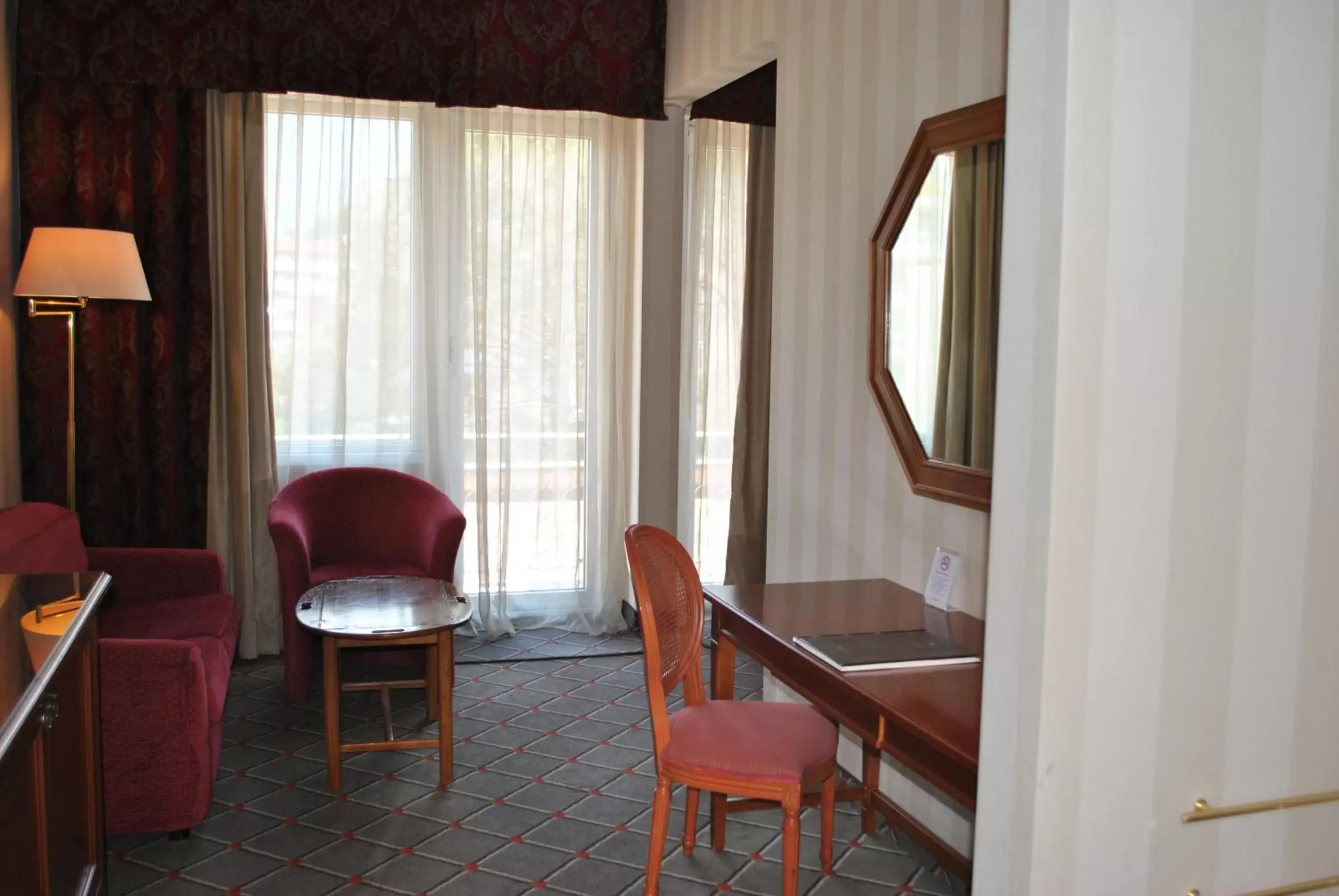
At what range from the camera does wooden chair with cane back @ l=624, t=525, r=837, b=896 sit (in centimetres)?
266

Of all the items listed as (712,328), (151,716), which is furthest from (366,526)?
(712,328)

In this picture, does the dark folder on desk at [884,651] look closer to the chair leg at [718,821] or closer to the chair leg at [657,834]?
the chair leg at [657,834]

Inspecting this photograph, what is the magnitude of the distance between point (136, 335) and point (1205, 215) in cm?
465

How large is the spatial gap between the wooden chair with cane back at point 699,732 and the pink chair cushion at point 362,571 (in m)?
1.87

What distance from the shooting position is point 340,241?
5156 millimetres

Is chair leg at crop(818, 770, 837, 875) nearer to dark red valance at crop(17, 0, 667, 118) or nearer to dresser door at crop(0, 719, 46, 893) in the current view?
dresser door at crop(0, 719, 46, 893)

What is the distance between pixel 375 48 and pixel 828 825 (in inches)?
152

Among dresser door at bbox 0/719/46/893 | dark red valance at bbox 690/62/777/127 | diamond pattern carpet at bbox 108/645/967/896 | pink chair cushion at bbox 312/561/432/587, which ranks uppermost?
dark red valance at bbox 690/62/777/127

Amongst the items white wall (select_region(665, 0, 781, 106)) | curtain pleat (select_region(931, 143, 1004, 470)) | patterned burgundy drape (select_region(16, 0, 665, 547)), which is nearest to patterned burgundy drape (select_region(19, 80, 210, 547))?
patterned burgundy drape (select_region(16, 0, 665, 547))

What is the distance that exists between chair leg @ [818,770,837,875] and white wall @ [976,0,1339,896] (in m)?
1.62

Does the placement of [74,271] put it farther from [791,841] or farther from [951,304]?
[791,841]

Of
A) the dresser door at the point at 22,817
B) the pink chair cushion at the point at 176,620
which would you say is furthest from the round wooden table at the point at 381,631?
the dresser door at the point at 22,817

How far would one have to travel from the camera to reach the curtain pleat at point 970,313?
286 cm

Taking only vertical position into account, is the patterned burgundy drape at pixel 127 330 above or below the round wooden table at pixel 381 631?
above
